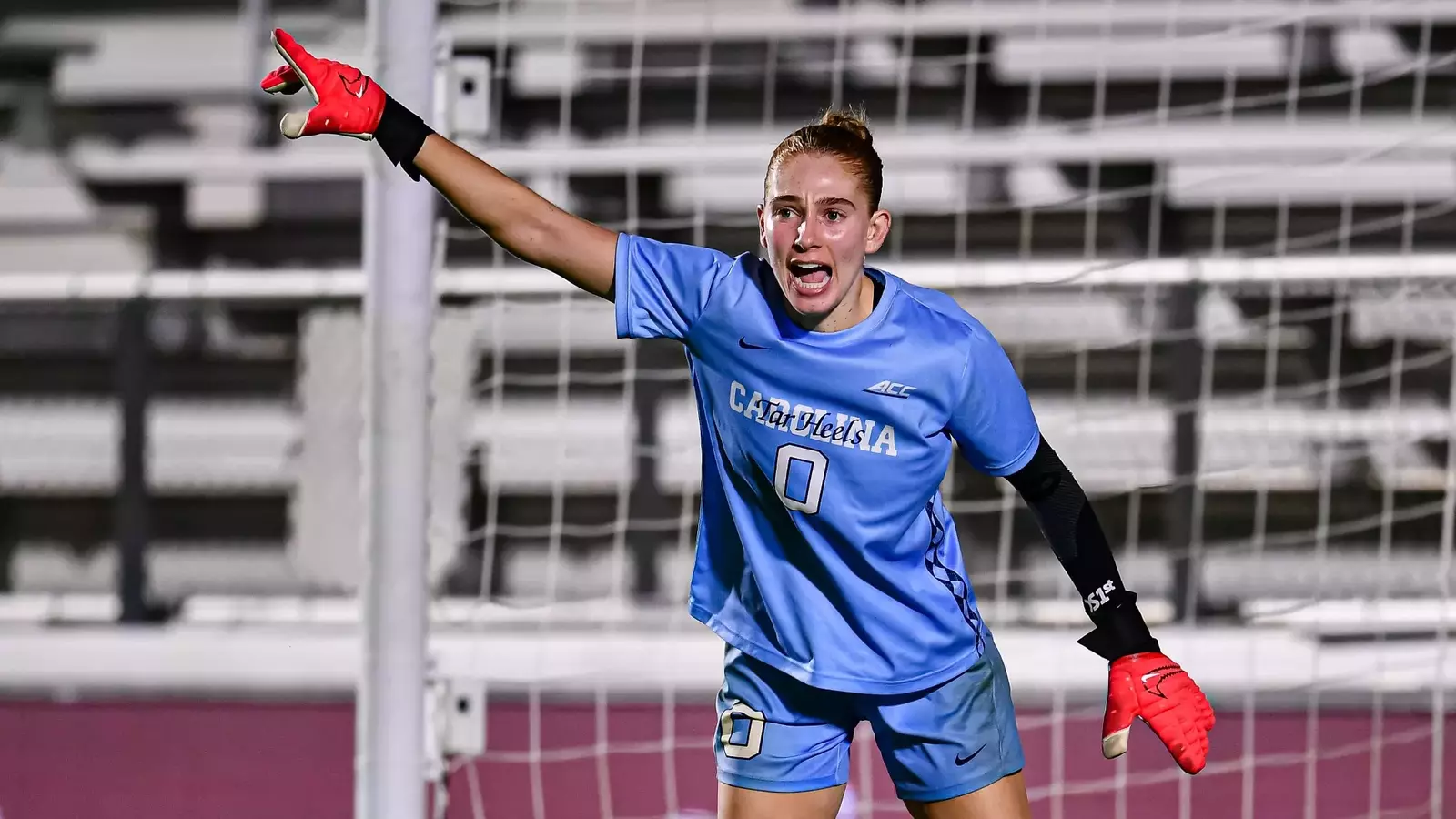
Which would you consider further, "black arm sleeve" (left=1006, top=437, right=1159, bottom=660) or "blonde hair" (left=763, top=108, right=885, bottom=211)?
"black arm sleeve" (left=1006, top=437, right=1159, bottom=660)

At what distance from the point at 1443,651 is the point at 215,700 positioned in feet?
9.72

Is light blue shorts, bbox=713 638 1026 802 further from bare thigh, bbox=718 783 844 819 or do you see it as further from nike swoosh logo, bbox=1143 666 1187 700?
nike swoosh logo, bbox=1143 666 1187 700

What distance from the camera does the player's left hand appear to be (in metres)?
1.37

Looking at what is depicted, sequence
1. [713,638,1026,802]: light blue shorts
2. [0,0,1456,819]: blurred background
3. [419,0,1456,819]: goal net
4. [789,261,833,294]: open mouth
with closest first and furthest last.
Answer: [789,261,833,294]: open mouth
[713,638,1026,802]: light blue shorts
[0,0,1456,819]: blurred background
[419,0,1456,819]: goal net

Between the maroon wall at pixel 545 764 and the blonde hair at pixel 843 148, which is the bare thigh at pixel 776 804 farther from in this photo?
the maroon wall at pixel 545 764

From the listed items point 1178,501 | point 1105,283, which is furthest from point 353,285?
point 1178,501

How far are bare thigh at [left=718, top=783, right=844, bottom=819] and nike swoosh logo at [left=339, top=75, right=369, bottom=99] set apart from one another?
955 mm

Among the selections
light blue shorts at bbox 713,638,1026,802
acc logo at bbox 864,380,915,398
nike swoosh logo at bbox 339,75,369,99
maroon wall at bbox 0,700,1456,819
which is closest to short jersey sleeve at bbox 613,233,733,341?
acc logo at bbox 864,380,915,398

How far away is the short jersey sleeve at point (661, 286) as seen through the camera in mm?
1369

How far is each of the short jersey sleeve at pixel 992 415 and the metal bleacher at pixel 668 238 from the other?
171 centimetres

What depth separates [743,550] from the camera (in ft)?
4.71

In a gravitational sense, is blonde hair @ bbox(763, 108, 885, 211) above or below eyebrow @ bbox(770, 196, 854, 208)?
above

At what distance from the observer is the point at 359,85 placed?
4.13 ft

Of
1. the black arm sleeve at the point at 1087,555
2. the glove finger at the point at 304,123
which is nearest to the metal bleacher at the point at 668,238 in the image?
→ the black arm sleeve at the point at 1087,555
